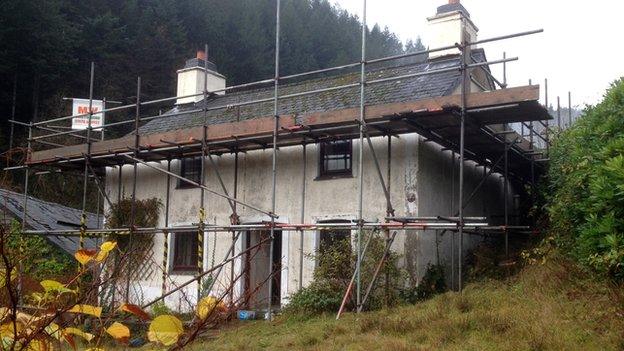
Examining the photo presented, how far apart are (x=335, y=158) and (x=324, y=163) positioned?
11.1 inches

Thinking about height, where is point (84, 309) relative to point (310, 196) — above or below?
below

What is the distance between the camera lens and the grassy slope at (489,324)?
7484 mm

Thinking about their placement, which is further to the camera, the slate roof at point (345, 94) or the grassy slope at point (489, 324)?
the slate roof at point (345, 94)

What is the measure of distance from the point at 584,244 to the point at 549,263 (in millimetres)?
2115

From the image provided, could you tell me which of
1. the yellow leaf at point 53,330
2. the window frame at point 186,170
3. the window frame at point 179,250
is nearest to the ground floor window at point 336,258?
the window frame at point 179,250

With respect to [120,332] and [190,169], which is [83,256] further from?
[190,169]

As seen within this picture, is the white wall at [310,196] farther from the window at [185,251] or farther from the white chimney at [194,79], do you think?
the white chimney at [194,79]

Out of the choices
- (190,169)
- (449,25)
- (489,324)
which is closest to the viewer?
(489,324)

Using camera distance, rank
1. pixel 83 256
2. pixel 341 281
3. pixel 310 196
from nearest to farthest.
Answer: pixel 83 256, pixel 341 281, pixel 310 196

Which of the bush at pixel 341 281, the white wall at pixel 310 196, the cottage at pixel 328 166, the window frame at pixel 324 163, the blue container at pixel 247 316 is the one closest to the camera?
the bush at pixel 341 281

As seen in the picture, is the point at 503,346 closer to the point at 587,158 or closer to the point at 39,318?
the point at 587,158

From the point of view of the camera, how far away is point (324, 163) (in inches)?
554

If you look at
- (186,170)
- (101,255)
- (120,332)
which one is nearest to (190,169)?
(186,170)

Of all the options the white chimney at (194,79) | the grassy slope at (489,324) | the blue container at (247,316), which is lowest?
the blue container at (247,316)
